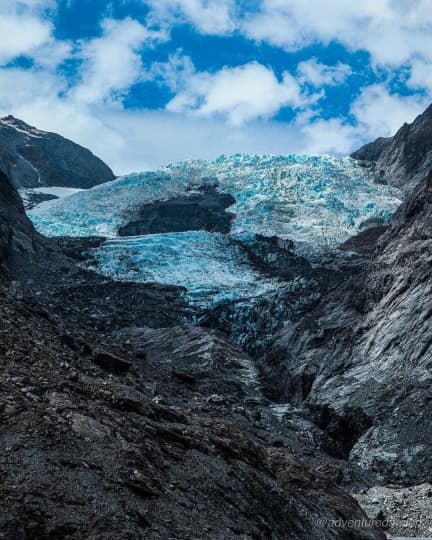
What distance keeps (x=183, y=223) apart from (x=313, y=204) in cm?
1614

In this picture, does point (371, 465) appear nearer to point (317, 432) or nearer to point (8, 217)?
point (317, 432)

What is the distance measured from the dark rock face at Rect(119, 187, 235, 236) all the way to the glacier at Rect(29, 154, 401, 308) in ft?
4.14

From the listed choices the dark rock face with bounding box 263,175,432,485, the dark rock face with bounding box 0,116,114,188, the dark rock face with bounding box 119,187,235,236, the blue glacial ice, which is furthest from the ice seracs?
the dark rock face with bounding box 0,116,114,188

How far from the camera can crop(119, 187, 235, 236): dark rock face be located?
71.2 metres

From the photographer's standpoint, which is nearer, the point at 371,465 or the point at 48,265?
the point at 371,465

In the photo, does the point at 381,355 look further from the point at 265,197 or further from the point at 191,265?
the point at 265,197

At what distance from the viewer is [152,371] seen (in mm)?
24219

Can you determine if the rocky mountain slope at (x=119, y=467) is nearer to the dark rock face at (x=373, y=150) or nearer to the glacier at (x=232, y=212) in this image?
the glacier at (x=232, y=212)

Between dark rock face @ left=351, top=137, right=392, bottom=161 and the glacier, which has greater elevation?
dark rock face @ left=351, top=137, right=392, bottom=161

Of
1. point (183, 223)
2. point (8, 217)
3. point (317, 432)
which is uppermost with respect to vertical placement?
point (183, 223)

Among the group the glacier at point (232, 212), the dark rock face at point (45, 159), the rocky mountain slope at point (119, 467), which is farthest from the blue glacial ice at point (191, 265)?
the dark rock face at point (45, 159)

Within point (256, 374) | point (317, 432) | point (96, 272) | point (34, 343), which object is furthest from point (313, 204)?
point (34, 343)

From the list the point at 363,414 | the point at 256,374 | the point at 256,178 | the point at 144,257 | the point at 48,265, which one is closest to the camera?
the point at 363,414

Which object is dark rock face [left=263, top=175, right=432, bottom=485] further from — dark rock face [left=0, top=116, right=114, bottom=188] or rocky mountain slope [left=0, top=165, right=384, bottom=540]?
dark rock face [left=0, top=116, right=114, bottom=188]
